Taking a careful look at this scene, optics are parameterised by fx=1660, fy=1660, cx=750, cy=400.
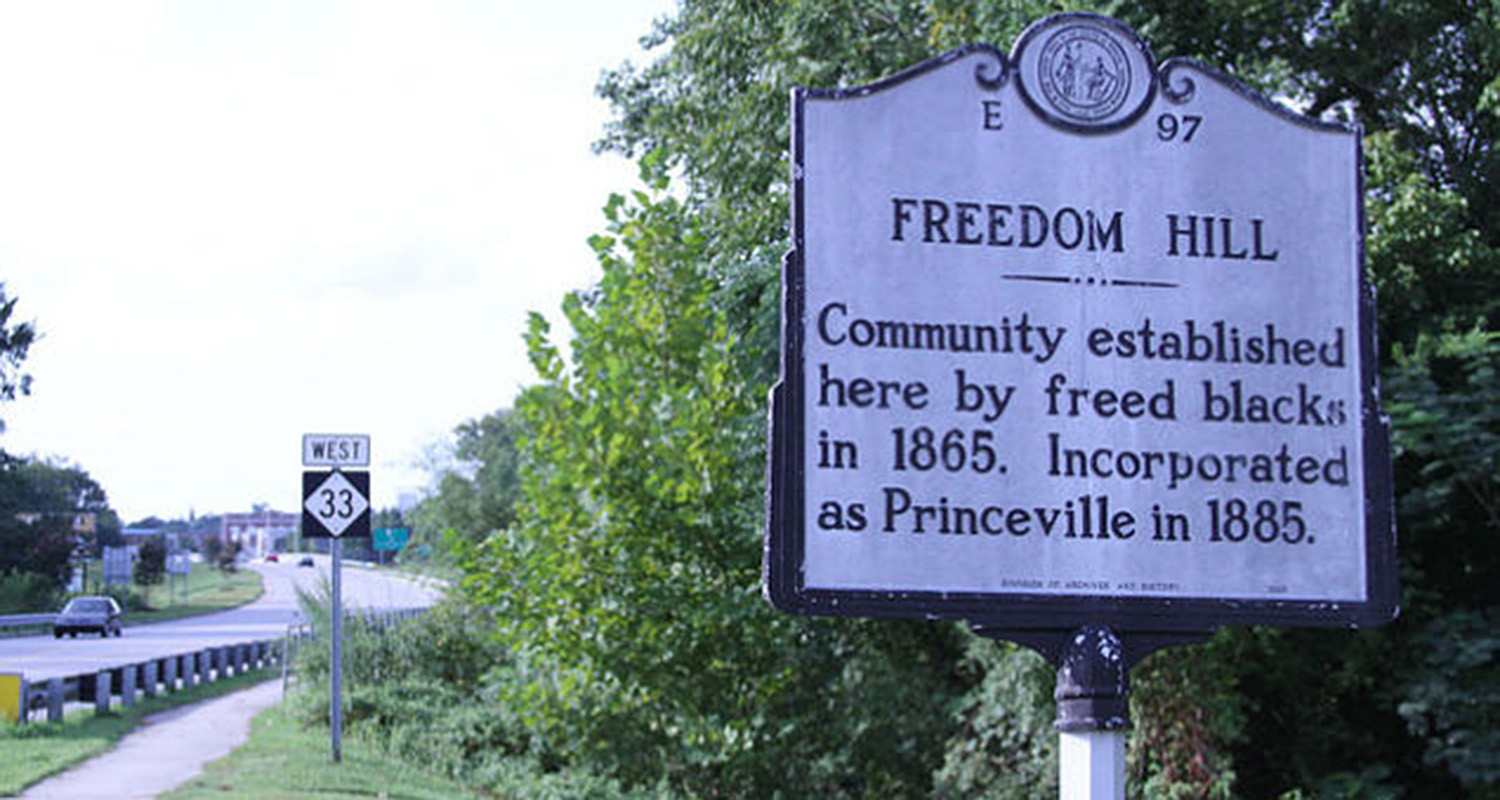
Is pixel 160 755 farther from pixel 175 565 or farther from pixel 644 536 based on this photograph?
pixel 175 565

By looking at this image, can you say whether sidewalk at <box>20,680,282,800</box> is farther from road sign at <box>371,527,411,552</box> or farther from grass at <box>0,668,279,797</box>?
road sign at <box>371,527,411,552</box>

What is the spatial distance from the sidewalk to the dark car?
78.0ft

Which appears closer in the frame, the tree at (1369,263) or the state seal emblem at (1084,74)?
the state seal emblem at (1084,74)

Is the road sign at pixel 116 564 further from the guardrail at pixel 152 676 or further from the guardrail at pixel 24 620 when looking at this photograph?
the guardrail at pixel 152 676

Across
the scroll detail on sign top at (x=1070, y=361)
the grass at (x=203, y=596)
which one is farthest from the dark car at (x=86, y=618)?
the scroll detail on sign top at (x=1070, y=361)

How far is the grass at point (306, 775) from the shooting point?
504 inches

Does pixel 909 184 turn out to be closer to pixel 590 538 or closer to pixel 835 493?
pixel 835 493

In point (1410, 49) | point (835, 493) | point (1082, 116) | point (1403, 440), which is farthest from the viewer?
point (1410, 49)

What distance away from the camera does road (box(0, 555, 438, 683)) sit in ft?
94.9

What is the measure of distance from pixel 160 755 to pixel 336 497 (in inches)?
137

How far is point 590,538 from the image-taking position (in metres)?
11.4

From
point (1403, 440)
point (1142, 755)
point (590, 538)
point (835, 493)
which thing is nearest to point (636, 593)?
point (590, 538)

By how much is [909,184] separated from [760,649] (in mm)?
7704

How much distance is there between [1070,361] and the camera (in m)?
4.60
